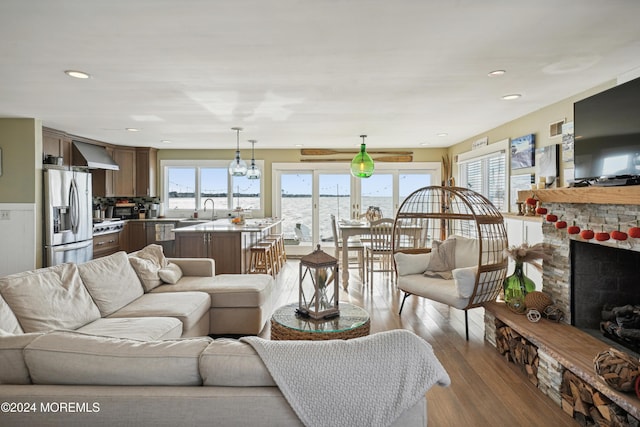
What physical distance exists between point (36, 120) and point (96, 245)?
2344mm

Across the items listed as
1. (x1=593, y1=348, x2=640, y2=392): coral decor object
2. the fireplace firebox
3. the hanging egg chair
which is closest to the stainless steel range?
the hanging egg chair

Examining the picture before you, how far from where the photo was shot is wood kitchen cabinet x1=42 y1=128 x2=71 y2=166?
5.76 meters

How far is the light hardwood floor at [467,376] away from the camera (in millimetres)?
2268

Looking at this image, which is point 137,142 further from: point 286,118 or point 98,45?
point 98,45

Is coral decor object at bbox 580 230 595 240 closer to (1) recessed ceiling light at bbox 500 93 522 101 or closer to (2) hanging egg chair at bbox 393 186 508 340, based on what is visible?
(2) hanging egg chair at bbox 393 186 508 340

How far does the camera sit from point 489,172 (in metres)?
6.19

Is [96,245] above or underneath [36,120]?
underneath

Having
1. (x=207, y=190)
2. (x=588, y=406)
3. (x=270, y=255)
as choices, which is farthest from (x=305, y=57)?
(x=207, y=190)

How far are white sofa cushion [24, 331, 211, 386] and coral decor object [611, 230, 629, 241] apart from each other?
236 centimetres

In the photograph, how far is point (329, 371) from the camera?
127 centimetres

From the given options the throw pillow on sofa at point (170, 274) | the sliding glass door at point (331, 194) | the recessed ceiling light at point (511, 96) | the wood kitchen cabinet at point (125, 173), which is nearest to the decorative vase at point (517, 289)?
the recessed ceiling light at point (511, 96)

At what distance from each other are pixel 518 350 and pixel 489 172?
152 inches

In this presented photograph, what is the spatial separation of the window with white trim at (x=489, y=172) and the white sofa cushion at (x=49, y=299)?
5183mm

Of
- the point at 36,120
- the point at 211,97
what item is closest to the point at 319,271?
the point at 211,97
